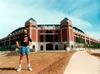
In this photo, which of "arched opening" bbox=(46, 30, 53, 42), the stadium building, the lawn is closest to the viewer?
the lawn

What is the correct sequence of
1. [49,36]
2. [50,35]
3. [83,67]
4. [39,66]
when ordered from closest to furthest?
[83,67]
[39,66]
[50,35]
[49,36]

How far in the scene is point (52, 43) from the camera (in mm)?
53906

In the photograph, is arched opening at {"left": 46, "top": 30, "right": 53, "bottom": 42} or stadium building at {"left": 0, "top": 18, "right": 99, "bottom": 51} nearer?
stadium building at {"left": 0, "top": 18, "right": 99, "bottom": 51}

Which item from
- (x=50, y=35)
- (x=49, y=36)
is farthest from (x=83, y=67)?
(x=49, y=36)

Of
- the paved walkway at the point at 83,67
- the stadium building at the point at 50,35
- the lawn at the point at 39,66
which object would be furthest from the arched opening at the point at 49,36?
the paved walkway at the point at 83,67

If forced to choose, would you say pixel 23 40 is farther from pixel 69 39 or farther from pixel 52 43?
pixel 52 43

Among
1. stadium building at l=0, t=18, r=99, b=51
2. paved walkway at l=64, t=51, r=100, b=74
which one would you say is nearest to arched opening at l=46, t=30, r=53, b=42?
stadium building at l=0, t=18, r=99, b=51

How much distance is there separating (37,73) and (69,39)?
45.5 meters

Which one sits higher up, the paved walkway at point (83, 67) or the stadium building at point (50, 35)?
the stadium building at point (50, 35)

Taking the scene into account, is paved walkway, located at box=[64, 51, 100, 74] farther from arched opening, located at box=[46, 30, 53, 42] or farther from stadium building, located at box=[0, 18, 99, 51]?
arched opening, located at box=[46, 30, 53, 42]

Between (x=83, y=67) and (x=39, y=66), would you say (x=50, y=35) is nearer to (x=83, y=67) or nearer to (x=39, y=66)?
(x=39, y=66)

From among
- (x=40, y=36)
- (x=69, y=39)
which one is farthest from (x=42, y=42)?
(x=69, y=39)

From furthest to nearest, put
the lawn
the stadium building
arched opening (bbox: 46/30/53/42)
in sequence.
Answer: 1. arched opening (bbox: 46/30/53/42)
2. the stadium building
3. the lawn

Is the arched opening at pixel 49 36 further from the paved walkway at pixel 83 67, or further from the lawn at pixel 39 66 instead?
the paved walkway at pixel 83 67
